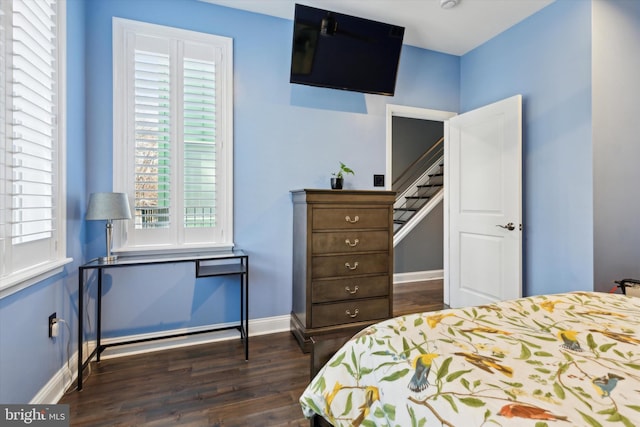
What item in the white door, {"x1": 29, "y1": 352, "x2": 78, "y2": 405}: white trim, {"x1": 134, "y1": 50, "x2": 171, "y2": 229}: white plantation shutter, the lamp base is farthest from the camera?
the white door

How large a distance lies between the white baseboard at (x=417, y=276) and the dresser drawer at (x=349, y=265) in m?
2.12

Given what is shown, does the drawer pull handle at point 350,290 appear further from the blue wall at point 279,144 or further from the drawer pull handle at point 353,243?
the blue wall at point 279,144

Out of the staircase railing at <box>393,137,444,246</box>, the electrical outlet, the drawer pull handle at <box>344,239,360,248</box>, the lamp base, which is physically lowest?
the electrical outlet

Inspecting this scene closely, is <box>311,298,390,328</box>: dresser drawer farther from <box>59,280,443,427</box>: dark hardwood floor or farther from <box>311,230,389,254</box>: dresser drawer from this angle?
<box>311,230,389,254</box>: dresser drawer

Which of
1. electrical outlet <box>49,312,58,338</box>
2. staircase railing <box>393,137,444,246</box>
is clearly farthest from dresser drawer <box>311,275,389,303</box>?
staircase railing <box>393,137,444,246</box>

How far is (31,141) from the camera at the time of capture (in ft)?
5.09

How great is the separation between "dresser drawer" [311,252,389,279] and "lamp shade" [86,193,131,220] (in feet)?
4.46

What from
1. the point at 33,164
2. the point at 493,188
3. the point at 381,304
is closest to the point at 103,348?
the point at 33,164

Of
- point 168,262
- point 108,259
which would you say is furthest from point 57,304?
point 168,262

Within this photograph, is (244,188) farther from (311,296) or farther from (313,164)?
(311,296)

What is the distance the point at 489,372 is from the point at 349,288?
1726 millimetres

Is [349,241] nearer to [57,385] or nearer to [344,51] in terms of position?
[344,51]

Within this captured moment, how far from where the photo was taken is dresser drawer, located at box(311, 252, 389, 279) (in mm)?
2371

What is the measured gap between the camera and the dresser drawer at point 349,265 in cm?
237
